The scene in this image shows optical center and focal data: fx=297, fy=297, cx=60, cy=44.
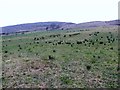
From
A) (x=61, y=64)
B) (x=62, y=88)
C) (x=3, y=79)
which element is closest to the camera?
(x=62, y=88)

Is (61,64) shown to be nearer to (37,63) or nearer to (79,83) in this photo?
(37,63)

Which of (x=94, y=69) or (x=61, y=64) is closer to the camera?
(x=94, y=69)

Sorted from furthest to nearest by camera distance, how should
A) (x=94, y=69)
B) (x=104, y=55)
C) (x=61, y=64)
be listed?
1. (x=104, y=55)
2. (x=61, y=64)
3. (x=94, y=69)

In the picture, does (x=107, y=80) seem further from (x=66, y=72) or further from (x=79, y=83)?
(x=66, y=72)

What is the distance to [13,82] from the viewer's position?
2702 cm

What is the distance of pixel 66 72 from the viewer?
1160 inches

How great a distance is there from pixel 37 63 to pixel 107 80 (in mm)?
10031

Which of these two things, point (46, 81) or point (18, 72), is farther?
point (18, 72)

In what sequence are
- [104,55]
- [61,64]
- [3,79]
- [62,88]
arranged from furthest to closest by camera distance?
[104,55] → [61,64] → [3,79] → [62,88]

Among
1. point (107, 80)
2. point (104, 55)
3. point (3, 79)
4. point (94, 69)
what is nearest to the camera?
point (107, 80)

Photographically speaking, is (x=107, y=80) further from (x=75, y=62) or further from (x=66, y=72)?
(x=75, y=62)

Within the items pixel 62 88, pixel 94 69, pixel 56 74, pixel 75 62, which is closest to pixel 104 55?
pixel 75 62

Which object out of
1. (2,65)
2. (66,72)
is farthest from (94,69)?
(2,65)

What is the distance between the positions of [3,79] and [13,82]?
186cm
